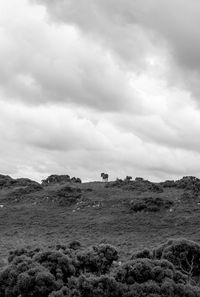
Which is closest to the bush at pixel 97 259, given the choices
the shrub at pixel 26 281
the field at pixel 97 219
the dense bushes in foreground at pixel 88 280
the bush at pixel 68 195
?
the dense bushes in foreground at pixel 88 280

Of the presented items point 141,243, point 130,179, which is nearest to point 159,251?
point 141,243

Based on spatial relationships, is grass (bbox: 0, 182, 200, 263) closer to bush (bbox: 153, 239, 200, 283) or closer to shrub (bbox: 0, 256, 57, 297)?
bush (bbox: 153, 239, 200, 283)

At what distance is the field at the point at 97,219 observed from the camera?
99.0ft

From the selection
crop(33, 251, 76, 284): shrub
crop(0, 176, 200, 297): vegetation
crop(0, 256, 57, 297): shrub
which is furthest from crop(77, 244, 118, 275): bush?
crop(0, 256, 57, 297): shrub

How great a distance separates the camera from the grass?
99.0 feet

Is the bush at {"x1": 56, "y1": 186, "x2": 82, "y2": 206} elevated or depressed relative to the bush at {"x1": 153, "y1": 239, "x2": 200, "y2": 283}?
elevated

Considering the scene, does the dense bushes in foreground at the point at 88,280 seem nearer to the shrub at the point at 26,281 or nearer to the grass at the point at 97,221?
the shrub at the point at 26,281

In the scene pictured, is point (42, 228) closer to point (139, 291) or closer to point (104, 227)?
point (104, 227)

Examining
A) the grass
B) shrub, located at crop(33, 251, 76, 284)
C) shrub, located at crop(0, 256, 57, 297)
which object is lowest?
shrub, located at crop(0, 256, 57, 297)

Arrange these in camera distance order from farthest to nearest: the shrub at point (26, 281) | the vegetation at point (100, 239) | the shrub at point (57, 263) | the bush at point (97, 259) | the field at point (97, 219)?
the field at point (97, 219)
the bush at point (97, 259)
the shrub at point (57, 263)
the shrub at point (26, 281)
the vegetation at point (100, 239)

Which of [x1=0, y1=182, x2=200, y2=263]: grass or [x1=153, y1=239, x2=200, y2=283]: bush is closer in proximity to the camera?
[x1=153, y1=239, x2=200, y2=283]: bush

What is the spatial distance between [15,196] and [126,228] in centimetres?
1475

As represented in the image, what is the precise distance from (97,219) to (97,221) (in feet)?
1.66

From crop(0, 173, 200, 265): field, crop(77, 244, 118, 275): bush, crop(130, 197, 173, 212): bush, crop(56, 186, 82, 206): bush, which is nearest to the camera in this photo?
crop(77, 244, 118, 275): bush
